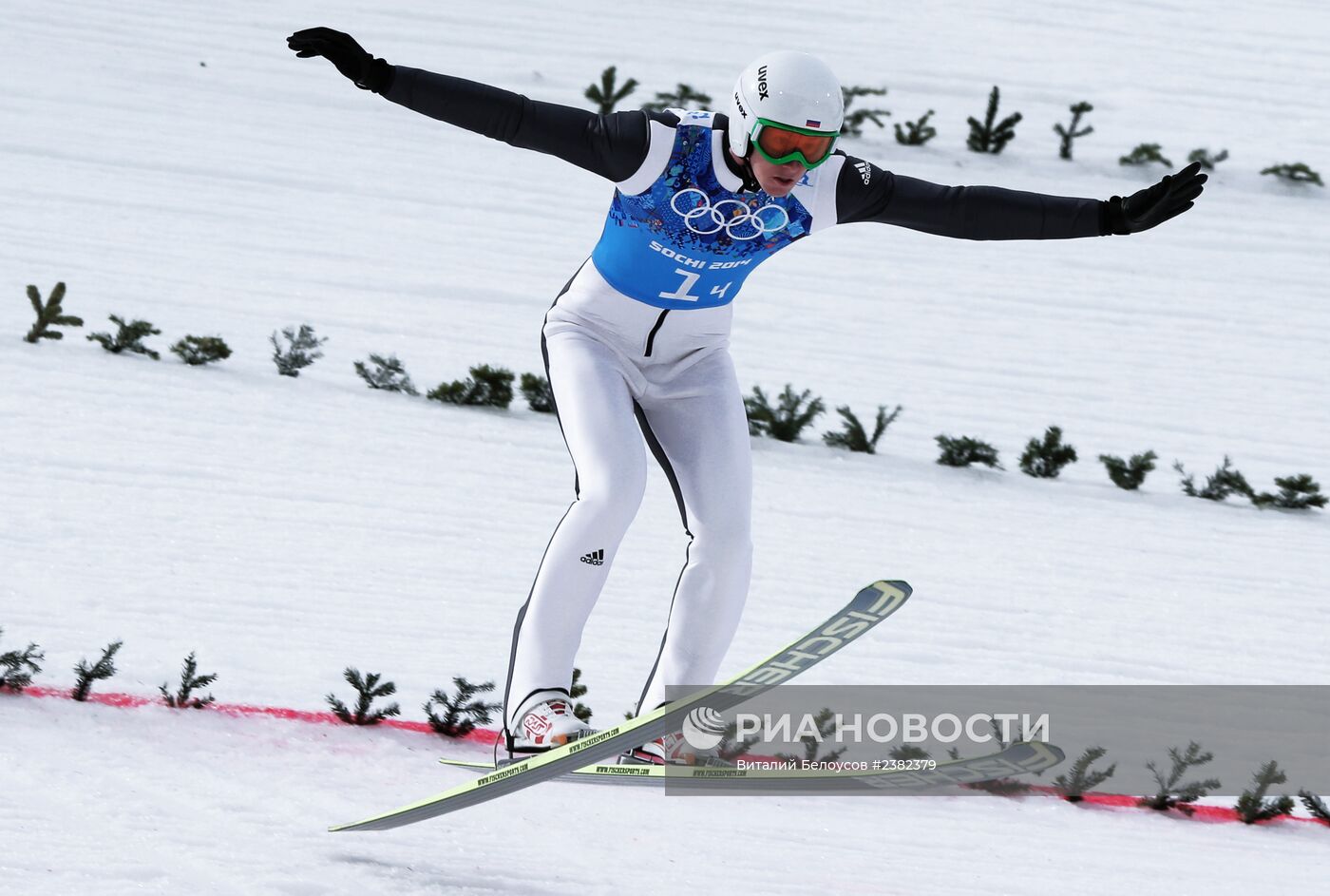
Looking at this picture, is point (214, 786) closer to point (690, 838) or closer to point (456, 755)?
point (456, 755)

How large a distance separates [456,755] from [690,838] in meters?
1.11

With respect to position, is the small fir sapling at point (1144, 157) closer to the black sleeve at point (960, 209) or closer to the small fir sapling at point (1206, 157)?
the small fir sapling at point (1206, 157)

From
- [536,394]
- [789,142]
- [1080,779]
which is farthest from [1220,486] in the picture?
[789,142]

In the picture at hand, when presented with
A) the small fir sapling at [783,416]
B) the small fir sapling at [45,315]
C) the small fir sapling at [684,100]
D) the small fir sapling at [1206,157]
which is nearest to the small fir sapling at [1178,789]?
the small fir sapling at [783,416]

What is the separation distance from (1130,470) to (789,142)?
7118 mm

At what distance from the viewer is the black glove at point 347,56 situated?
422cm

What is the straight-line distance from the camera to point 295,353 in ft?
35.8

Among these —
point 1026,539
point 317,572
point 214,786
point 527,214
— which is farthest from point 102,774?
point 527,214

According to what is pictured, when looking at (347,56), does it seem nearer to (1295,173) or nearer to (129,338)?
(129,338)

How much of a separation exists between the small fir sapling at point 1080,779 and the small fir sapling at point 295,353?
6.61m

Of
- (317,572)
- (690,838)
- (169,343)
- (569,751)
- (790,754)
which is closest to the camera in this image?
(569,751)

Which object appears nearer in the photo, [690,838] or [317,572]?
[690,838]

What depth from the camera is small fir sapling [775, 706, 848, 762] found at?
569 centimetres

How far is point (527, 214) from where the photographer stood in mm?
16297
